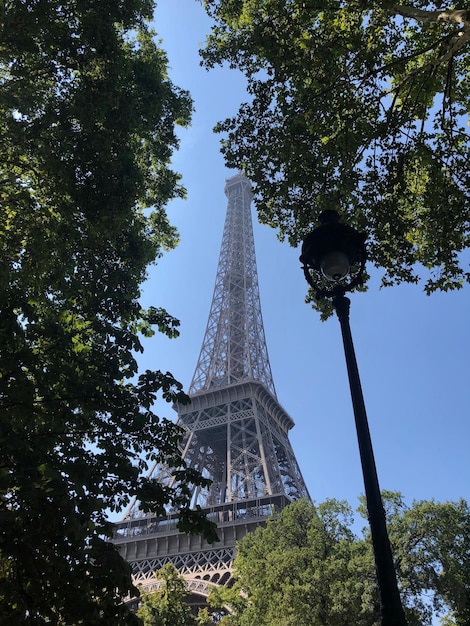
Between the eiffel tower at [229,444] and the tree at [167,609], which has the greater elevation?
the eiffel tower at [229,444]

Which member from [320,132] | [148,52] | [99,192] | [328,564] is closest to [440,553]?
[328,564]

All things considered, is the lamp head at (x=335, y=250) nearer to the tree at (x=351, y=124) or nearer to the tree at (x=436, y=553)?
the tree at (x=351, y=124)

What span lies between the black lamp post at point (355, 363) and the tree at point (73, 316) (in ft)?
9.07

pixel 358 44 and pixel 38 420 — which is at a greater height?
pixel 358 44

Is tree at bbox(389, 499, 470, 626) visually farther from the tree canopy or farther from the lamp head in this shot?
the lamp head

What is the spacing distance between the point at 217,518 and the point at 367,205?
30.6 m

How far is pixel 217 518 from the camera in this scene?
120 ft

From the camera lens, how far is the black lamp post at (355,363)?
12.5ft

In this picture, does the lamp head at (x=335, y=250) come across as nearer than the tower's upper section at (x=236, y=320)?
Yes

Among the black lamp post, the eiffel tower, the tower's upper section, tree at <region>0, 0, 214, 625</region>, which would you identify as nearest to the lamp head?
the black lamp post

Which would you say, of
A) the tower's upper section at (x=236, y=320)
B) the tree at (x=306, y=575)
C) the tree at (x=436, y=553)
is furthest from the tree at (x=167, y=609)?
the tower's upper section at (x=236, y=320)

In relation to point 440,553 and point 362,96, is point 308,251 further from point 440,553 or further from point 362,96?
point 440,553

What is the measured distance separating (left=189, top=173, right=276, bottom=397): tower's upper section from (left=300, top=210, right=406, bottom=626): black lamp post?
4107 cm

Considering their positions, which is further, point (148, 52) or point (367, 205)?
point (148, 52)
